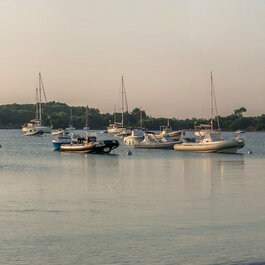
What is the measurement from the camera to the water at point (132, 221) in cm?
1806

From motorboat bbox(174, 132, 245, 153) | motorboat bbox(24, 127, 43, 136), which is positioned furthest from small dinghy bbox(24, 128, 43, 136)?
motorboat bbox(174, 132, 245, 153)

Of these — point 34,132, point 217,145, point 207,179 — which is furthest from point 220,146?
point 34,132

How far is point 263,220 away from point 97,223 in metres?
6.63

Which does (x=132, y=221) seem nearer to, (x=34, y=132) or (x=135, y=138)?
(x=135, y=138)

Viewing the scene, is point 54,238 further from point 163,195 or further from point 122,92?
point 122,92

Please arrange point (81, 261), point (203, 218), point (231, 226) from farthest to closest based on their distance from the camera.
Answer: point (203, 218)
point (231, 226)
point (81, 261)

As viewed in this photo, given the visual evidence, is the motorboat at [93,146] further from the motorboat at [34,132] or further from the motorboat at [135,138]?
the motorboat at [34,132]

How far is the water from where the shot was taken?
18.1 meters

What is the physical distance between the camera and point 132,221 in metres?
23.9

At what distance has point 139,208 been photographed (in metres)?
27.6

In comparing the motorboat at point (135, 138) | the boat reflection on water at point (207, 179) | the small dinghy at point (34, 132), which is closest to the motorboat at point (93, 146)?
the boat reflection on water at point (207, 179)

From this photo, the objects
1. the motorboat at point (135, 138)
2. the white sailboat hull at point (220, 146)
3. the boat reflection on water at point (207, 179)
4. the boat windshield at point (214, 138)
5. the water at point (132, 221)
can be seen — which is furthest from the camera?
the motorboat at point (135, 138)

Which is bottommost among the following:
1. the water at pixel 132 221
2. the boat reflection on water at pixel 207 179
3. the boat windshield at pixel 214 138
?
the boat reflection on water at pixel 207 179

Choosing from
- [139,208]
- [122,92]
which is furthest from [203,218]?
[122,92]
